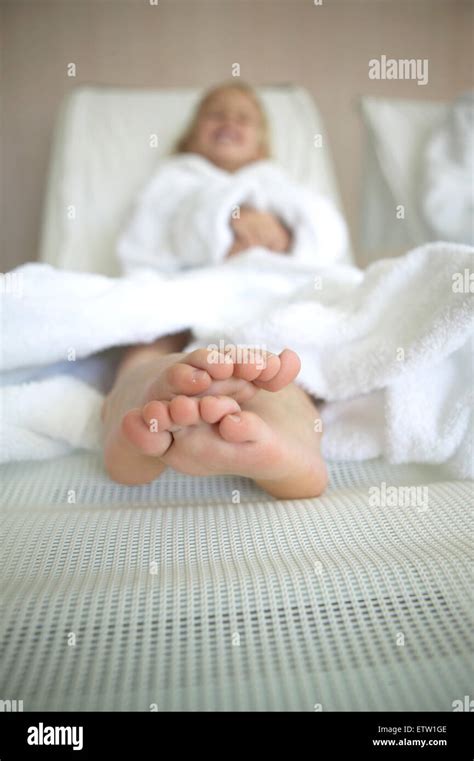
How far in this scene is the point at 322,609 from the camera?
1.29 feet

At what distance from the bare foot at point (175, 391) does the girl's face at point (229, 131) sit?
1.00 metres

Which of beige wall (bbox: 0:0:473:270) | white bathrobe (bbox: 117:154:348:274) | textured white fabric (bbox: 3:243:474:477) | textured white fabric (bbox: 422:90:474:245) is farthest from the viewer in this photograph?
beige wall (bbox: 0:0:473:270)

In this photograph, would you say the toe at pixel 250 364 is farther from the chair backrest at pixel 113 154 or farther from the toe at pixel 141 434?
the chair backrest at pixel 113 154

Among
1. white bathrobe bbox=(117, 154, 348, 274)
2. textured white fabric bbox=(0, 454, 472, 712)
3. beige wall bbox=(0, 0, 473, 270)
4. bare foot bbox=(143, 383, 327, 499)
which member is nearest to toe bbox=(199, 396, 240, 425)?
bare foot bbox=(143, 383, 327, 499)

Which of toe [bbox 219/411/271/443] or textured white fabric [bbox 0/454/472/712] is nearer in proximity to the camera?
textured white fabric [bbox 0/454/472/712]

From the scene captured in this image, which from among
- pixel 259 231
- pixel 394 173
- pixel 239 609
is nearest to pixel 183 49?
pixel 394 173

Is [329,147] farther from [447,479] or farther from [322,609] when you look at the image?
[322,609]

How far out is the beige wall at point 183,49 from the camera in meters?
1.72

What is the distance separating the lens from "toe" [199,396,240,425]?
45 cm

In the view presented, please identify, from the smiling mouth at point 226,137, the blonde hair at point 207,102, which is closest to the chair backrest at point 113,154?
the blonde hair at point 207,102

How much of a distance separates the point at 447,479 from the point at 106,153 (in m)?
1.30

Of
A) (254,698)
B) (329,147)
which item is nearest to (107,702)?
(254,698)

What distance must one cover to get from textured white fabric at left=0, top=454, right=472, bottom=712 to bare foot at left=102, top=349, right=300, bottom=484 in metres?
0.06

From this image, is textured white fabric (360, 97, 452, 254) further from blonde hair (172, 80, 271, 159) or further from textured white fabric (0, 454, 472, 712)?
textured white fabric (0, 454, 472, 712)
